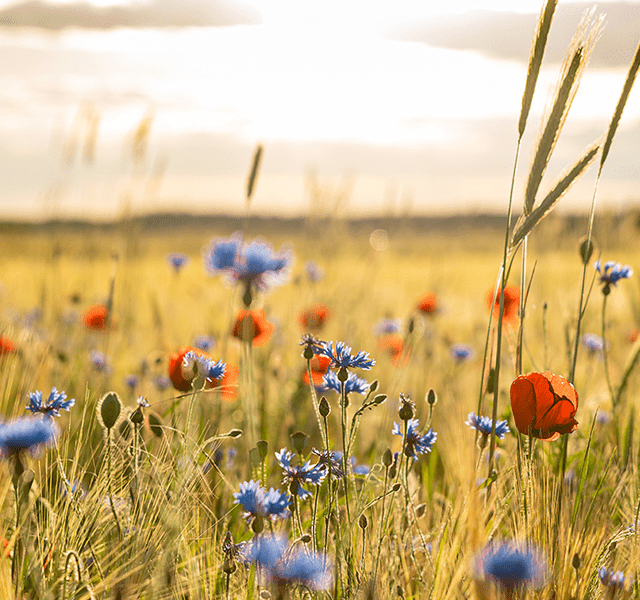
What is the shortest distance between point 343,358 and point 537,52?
57 centimetres

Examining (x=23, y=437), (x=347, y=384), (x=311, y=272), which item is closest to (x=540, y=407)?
(x=347, y=384)

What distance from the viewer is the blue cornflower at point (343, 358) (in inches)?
38.2

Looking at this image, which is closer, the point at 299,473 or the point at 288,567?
the point at 288,567

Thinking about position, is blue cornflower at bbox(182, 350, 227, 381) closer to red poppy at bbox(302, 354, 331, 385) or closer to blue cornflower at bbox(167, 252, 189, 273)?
red poppy at bbox(302, 354, 331, 385)

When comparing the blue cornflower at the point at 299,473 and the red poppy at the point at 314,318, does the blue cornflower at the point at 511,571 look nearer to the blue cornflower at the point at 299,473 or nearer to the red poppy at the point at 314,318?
the blue cornflower at the point at 299,473

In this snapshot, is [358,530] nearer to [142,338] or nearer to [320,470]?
[320,470]

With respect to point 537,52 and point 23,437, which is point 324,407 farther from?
point 537,52

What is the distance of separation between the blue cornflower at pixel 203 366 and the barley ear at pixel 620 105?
750 mm

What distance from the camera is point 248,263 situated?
1075 millimetres

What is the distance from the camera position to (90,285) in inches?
173

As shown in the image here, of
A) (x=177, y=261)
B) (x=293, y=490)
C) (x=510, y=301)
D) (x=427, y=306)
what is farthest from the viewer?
(x=427, y=306)

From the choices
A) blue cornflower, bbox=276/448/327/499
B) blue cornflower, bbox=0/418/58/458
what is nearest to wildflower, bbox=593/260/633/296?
blue cornflower, bbox=276/448/327/499

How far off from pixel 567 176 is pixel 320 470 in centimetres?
66

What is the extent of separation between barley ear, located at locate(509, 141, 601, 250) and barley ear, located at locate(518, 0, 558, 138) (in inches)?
5.0
